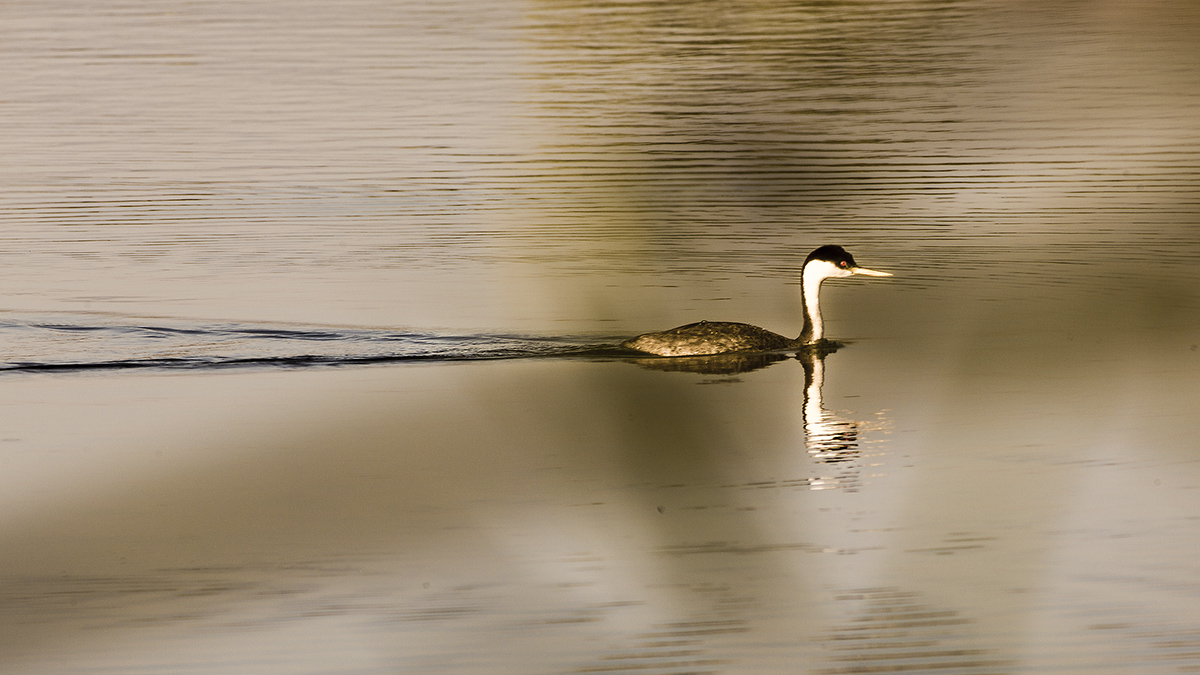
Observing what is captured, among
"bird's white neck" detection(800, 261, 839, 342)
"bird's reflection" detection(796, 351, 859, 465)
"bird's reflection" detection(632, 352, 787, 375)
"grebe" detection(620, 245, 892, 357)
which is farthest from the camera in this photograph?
"bird's white neck" detection(800, 261, 839, 342)

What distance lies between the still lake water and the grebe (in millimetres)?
184

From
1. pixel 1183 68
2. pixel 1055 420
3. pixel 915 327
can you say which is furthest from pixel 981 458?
pixel 1183 68

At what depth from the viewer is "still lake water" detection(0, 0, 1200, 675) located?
24.5 ft

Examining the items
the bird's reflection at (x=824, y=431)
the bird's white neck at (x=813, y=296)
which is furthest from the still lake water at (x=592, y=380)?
the bird's white neck at (x=813, y=296)

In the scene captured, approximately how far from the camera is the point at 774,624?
24.2 ft

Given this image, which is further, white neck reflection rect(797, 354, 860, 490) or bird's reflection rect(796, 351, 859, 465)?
bird's reflection rect(796, 351, 859, 465)

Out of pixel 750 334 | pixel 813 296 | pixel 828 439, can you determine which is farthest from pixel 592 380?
pixel 828 439

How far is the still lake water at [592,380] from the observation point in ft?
24.5

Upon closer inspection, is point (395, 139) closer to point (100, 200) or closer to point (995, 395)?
point (100, 200)

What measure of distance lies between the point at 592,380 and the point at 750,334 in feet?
4.82

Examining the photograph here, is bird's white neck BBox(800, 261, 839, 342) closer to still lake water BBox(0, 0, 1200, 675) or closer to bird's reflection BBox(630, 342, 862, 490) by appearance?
bird's reflection BBox(630, 342, 862, 490)

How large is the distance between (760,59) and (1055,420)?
20879 mm

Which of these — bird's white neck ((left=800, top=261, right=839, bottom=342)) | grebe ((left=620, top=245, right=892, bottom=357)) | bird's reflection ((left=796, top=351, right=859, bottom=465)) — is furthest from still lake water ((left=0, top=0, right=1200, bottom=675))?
bird's white neck ((left=800, top=261, right=839, bottom=342))

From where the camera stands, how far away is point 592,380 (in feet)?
40.1
